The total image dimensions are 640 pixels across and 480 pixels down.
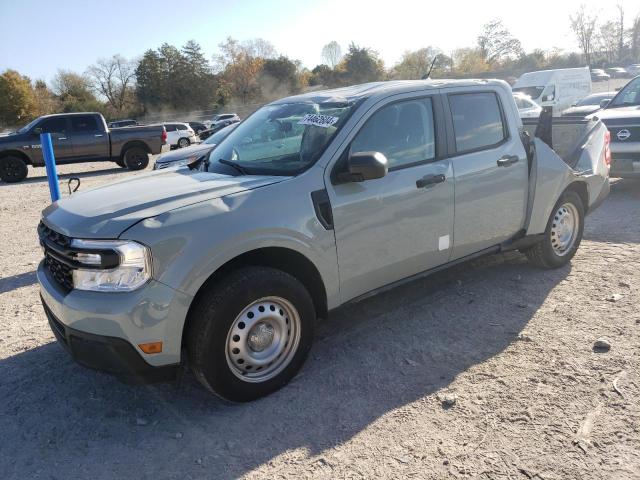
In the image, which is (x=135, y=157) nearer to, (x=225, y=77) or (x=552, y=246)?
(x=552, y=246)

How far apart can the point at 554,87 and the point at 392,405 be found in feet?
69.6

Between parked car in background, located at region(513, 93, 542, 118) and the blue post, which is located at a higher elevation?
parked car in background, located at region(513, 93, 542, 118)

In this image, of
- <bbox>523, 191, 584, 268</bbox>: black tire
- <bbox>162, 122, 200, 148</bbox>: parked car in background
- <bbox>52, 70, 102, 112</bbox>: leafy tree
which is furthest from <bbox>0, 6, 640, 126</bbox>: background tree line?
<bbox>523, 191, 584, 268</bbox>: black tire

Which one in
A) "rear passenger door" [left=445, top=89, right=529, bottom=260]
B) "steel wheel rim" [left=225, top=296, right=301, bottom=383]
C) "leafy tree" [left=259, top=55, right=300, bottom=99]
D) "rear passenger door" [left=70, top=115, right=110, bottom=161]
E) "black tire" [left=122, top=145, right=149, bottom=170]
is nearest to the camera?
"steel wheel rim" [left=225, top=296, right=301, bottom=383]

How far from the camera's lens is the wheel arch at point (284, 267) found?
3030 millimetres

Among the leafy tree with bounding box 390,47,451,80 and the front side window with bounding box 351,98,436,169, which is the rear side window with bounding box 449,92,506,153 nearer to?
the front side window with bounding box 351,98,436,169

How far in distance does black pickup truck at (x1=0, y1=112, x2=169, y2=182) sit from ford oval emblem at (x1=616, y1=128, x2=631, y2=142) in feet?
48.0

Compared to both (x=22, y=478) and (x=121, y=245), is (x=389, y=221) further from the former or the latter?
(x=22, y=478)

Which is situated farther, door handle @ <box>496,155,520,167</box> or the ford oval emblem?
the ford oval emblem

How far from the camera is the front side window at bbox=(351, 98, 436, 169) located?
3.68 metres

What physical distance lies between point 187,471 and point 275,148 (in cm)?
225

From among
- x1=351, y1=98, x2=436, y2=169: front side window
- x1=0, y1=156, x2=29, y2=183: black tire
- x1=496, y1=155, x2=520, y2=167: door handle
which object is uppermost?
x1=351, y1=98, x2=436, y2=169: front side window

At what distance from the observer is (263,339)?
3.25 metres

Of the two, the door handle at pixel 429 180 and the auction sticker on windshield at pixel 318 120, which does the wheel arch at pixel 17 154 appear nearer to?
the auction sticker on windshield at pixel 318 120
